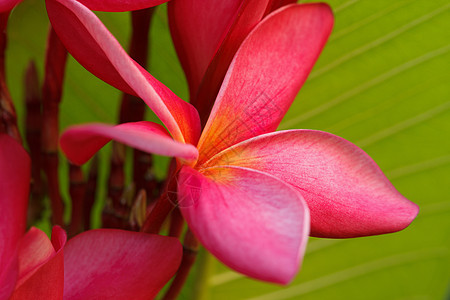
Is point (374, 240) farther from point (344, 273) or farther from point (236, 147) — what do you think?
point (236, 147)

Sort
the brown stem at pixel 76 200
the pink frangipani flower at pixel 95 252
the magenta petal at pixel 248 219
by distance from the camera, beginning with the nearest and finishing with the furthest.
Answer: the magenta petal at pixel 248 219
the pink frangipani flower at pixel 95 252
the brown stem at pixel 76 200

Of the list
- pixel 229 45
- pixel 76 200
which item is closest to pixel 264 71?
pixel 229 45

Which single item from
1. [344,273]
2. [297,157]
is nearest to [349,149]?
[297,157]

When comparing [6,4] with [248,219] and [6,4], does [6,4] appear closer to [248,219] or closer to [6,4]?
[6,4]

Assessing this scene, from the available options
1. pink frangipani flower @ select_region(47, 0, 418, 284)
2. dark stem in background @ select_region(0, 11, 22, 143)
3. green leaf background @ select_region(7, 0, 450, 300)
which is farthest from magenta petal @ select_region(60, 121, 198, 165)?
green leaf background @ select_region(7, 0, 450, 300)

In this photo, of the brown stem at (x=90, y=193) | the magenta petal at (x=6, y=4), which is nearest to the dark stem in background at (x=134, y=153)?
the brown stem at (x=90, y=193)

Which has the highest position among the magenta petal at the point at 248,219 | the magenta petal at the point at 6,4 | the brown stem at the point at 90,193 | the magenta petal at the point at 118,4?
the magenta petal at the point at 118,4

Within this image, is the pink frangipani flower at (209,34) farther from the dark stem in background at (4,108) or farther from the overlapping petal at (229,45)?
the dark stem in background at (4,108)
